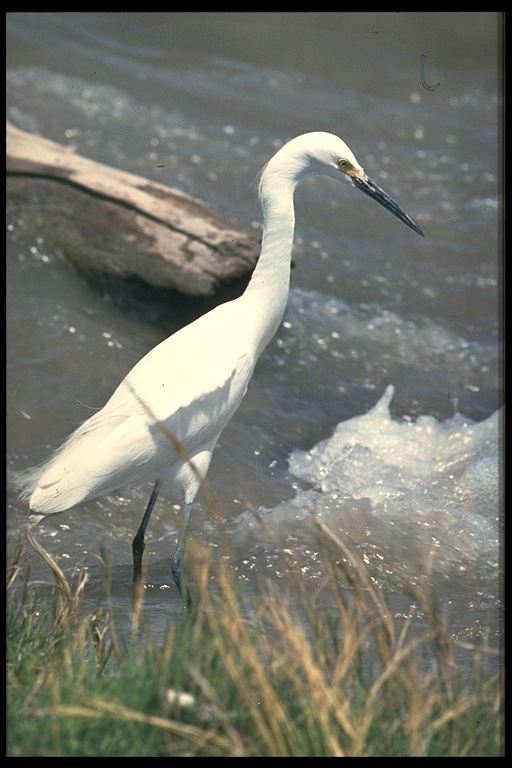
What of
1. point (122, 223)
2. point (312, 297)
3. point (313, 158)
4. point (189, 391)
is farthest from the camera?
point (312, 297)

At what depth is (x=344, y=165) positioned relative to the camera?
12.8 ft

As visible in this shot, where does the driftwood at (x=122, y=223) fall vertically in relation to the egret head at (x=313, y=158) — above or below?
below

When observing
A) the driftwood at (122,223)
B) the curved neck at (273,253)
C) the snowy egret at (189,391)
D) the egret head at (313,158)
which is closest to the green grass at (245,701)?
the snowy egret at (189,391)

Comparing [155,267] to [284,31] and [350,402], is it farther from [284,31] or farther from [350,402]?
[284,31]

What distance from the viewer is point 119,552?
4180mm

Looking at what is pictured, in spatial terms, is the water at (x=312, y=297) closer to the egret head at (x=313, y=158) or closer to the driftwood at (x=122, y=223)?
the driftwood at (x=122, y=223)

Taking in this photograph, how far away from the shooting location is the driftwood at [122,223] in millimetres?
5312

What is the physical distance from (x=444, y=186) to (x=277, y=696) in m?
7.84

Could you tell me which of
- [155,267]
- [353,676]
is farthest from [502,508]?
[353,676]

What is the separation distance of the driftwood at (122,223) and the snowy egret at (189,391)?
51.9 inches

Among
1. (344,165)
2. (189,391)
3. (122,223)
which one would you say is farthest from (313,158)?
(122,223)

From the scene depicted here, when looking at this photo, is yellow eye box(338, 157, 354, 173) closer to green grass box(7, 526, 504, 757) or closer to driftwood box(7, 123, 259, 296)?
driftwood box(7, 123, 259, 296)

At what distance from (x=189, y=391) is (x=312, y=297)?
10.5 ft

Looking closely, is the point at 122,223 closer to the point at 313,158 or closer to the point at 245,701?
the point at 313,158
